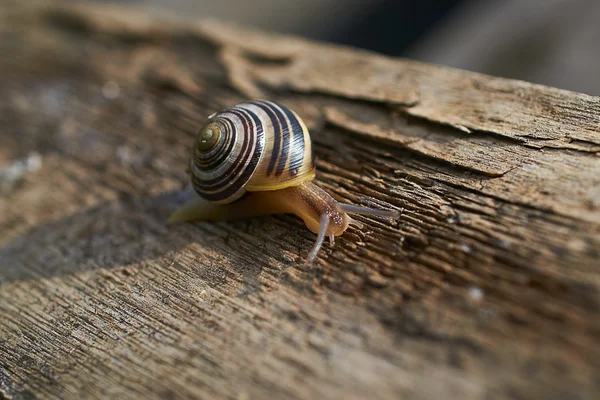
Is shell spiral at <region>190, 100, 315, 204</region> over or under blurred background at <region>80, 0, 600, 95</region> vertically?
under

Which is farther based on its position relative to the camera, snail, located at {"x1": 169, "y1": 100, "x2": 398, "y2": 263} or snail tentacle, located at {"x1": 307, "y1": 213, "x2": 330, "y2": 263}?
snail, located at {"x1": 169, "y1": 100, "x2": 398, "y2": 263}

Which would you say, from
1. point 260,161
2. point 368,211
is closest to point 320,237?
point 368,211

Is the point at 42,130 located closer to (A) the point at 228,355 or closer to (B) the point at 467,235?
(A) the point at 228,355

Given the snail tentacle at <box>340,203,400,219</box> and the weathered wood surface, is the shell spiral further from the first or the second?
the snail tentacle at <box>340,203,400,219</box>

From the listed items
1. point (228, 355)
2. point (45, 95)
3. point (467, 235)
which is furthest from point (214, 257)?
point (45, 95)

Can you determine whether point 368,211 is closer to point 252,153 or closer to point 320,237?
point 320,237

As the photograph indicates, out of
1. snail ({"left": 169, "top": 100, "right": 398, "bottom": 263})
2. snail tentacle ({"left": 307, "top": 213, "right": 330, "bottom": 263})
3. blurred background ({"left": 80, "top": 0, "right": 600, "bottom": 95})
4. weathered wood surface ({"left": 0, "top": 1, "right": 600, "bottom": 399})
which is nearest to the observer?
weathered wood surface ({"left": 0, "top": 1, "right": 600, "bottom": 399})

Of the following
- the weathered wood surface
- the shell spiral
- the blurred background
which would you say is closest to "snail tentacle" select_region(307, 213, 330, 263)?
the weathered wood surface
